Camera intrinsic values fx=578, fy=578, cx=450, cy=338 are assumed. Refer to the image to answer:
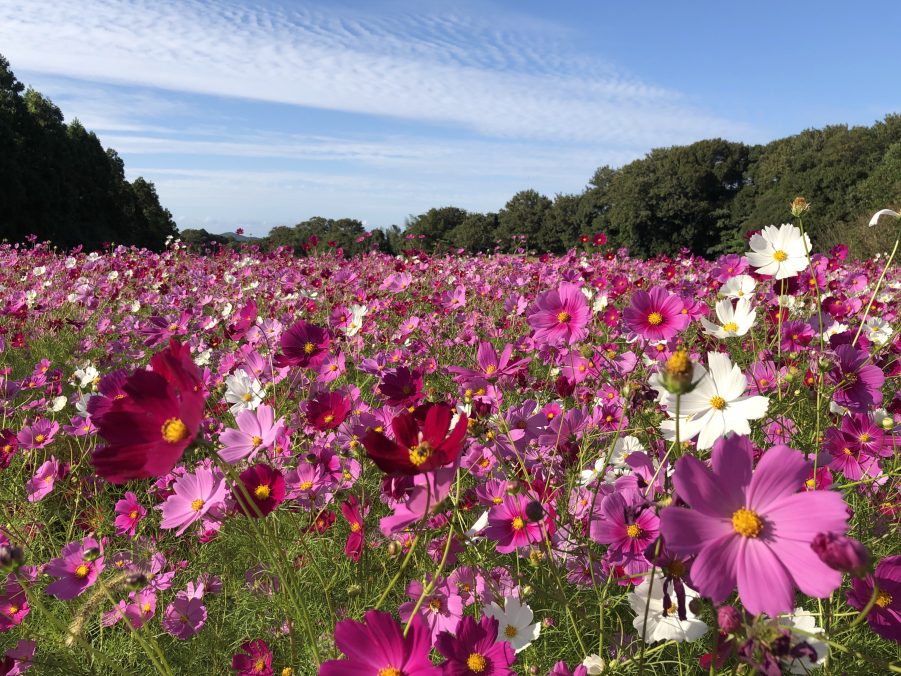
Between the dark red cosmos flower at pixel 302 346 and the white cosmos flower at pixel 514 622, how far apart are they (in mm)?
852

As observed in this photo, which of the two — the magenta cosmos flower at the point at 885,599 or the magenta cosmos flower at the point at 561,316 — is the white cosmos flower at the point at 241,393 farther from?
the magenta cosmos flower at the point at 885,599

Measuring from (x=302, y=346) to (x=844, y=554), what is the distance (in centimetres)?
137

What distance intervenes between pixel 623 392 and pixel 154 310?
3.74 m

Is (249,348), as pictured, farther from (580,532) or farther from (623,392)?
(623,392)

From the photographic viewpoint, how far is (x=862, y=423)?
137cm

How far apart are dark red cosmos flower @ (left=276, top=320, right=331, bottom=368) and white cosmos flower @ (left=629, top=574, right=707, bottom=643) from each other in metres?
1.02

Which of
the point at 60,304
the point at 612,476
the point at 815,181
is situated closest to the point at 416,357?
the point at 612,476

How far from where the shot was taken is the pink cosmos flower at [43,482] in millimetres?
1641

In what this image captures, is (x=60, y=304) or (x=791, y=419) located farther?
(x=60, y=304)

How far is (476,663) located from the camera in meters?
0.85

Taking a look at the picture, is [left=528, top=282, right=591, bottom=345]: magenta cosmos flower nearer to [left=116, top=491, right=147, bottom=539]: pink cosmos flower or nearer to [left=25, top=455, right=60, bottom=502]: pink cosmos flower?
[left=116, top=491, right=147, bottom=539]: pink cosmos flower

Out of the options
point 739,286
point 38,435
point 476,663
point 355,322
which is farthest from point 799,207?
point 38,435

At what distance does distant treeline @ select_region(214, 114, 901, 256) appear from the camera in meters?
25.0

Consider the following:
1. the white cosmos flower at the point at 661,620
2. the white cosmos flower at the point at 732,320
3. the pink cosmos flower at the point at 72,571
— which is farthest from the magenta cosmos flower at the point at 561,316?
the pink cosmos flower at the point at 72,571
